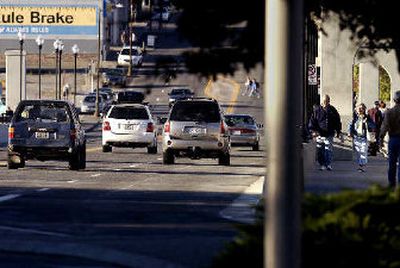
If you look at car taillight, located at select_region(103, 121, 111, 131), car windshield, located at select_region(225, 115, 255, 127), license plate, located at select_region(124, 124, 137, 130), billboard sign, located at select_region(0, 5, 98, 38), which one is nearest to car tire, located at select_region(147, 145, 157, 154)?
license plate, located at select_region(124, 124, 137, 130)

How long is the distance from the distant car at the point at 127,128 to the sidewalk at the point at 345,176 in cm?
786

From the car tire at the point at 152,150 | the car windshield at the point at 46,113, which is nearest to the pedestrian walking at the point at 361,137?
the car windshield at the point at 46,113

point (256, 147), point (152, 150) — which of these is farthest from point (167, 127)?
point (256, 147)

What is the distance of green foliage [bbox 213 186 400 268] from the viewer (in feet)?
32.2

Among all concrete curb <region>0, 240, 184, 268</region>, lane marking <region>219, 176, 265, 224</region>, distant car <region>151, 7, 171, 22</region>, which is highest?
distant car <region>151, 7, 171, 22</region>

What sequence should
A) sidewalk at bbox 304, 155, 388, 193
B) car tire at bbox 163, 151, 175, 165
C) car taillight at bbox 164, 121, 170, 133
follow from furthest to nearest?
car tire at bbox 163, 151, 175, 165 < car taillight at bbox 164, 121, 170, 133 < sidewalk at bbox 304, 155, 388, 193

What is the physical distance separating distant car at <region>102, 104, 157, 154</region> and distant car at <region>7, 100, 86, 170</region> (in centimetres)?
1148

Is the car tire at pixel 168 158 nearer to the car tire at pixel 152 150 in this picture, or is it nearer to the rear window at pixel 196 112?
the rear window at pixel 196 112

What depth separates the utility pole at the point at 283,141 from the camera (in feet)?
25.7

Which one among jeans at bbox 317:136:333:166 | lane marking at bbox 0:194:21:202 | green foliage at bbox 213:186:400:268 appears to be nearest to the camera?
green foliage at bbox 213:186:400:268

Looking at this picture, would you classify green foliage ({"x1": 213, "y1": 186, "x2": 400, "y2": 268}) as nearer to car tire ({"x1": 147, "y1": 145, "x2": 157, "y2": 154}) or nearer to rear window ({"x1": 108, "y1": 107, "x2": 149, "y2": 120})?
rear window ({"x1": 108, "y1": 107, "x2": 149, "y2": 120})

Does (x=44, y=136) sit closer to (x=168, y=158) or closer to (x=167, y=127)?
(x=167, y=127)

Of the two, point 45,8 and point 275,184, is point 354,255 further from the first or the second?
point 45,8

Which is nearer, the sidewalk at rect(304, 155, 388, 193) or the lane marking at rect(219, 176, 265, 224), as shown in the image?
the lane marking at rect(219, 176, 265, 224)
